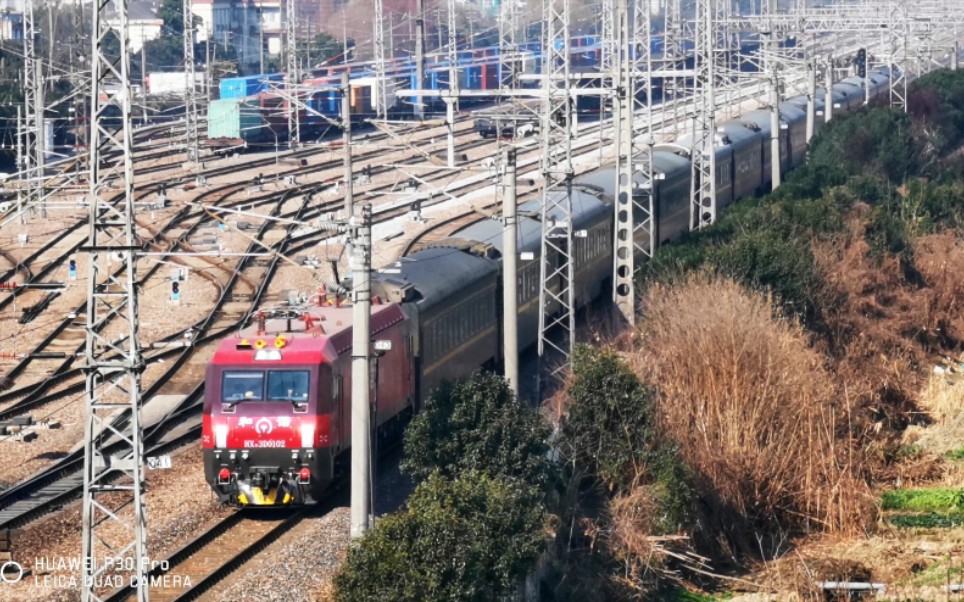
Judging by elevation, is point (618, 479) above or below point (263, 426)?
below

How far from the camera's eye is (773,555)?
23.5 metres

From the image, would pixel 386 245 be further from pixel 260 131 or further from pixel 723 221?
pixel 260 131

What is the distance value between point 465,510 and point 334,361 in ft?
12.9

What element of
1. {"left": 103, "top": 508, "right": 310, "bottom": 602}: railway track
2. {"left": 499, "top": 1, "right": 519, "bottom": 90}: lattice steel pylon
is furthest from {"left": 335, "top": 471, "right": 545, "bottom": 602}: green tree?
{"left": 499, "top": 1, "right": 519, "bottom": 90}: lattice steel pylon

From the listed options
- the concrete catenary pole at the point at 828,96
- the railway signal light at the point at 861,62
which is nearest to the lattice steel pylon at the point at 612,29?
the concrete catenary pole at the point at 828,96

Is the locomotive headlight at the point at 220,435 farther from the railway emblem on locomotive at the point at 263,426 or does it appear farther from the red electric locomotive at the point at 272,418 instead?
the railway emblem on locomotive at the point at 263,426

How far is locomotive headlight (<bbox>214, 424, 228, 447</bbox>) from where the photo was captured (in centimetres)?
1953

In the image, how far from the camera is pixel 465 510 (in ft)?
54.3

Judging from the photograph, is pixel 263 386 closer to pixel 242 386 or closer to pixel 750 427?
pixel 242 386

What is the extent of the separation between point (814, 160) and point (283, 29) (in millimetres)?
46141

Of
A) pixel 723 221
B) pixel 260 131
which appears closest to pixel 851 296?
pixel 723 221

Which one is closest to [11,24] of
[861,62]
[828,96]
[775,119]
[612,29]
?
[861,62]

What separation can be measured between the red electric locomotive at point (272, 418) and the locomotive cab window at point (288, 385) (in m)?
0.01

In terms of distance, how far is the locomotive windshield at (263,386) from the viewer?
63.7 feet
